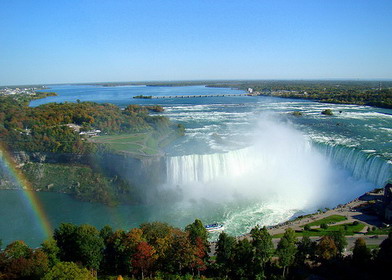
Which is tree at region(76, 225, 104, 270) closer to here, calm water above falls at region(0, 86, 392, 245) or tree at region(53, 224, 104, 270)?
tree at region(53, 224, 104, 270)

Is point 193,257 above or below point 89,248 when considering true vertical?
above

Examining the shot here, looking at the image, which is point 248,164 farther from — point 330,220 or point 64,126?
point 64,126

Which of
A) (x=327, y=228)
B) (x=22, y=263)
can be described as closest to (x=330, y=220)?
(x=327, y=228)

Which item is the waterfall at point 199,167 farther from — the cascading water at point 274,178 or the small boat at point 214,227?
the small boat at point 214,227

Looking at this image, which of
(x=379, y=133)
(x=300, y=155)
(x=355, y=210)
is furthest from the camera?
(x=379, y=133)

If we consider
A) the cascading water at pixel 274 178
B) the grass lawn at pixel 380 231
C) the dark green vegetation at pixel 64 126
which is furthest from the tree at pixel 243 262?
the dark green vegetation at pixel 64 126

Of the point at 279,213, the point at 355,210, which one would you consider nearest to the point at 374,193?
the point at 355,210

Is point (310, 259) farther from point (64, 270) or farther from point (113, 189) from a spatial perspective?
point (113, 189)
